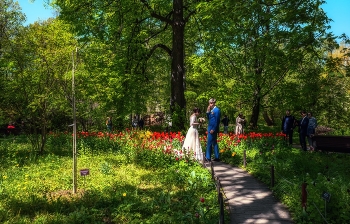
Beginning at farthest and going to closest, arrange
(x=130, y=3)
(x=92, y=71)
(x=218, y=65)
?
(x=218, y=65) < (x=130, y=3) < (x=92, y=71)

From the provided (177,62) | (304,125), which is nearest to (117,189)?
(177,62)

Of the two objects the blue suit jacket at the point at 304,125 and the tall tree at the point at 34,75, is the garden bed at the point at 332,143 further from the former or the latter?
the tall tree at the point at 34,75

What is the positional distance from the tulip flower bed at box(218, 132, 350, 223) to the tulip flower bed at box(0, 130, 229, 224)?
62.8 inches

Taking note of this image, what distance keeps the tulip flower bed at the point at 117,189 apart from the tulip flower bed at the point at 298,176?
1595mm

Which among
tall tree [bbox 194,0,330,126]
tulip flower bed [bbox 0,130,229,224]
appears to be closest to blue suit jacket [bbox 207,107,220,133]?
tulip flower bed [bbox 0,130,229,224]

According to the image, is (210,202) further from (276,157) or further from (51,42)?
(51,42)

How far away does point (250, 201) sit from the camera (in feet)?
22.2

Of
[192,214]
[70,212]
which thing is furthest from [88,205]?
[192,214]

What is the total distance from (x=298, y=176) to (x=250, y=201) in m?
2.21

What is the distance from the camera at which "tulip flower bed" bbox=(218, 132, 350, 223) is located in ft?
18.1

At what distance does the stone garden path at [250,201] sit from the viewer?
5.73 m

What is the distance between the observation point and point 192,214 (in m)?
5.40

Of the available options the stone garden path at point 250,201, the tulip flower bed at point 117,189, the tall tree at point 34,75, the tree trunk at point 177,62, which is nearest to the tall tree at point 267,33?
the tree trunk at point 177,62

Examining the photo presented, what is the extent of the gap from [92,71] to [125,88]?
174 cm
